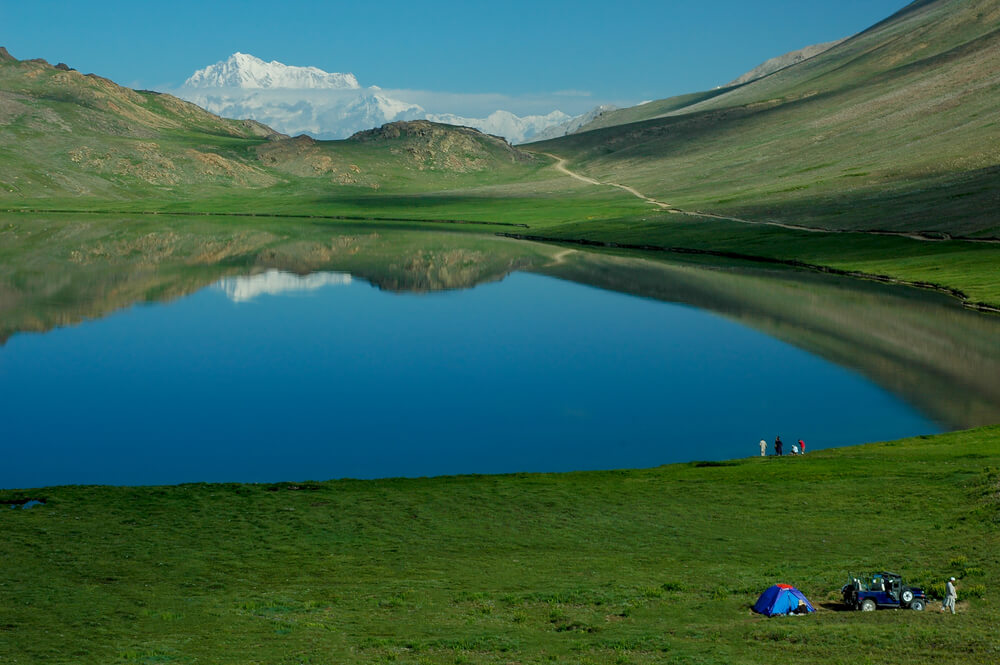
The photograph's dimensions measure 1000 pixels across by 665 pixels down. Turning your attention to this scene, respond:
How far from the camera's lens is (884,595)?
29219mm

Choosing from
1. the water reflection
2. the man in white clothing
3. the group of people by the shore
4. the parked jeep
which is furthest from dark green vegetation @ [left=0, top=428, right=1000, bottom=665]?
the water reflection

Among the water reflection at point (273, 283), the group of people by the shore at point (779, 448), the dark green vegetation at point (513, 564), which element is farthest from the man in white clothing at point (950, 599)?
the water reflection at point (273, 283)

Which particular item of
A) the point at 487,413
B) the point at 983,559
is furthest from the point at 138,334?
the point at 983,559

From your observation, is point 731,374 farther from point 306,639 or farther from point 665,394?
point 306,639

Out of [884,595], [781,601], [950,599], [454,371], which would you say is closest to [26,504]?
[781,601]

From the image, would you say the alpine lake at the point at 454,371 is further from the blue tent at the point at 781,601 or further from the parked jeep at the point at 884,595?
the parked jeep at the point at 884,595

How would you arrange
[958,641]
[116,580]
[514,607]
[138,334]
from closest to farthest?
[958,641]
[514,607]
[116,580]
[138,334]

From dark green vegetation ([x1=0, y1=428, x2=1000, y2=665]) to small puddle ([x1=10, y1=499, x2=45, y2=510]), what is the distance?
646 millimetres

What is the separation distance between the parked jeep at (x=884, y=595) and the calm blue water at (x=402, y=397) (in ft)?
85.8

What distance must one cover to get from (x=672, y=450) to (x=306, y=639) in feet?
116

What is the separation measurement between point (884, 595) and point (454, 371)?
54.3 m

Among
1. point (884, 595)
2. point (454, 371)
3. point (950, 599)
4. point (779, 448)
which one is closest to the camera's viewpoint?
point (950, 599)

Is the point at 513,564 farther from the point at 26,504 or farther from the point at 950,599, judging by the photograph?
the point at 26,504

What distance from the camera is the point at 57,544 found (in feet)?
121
